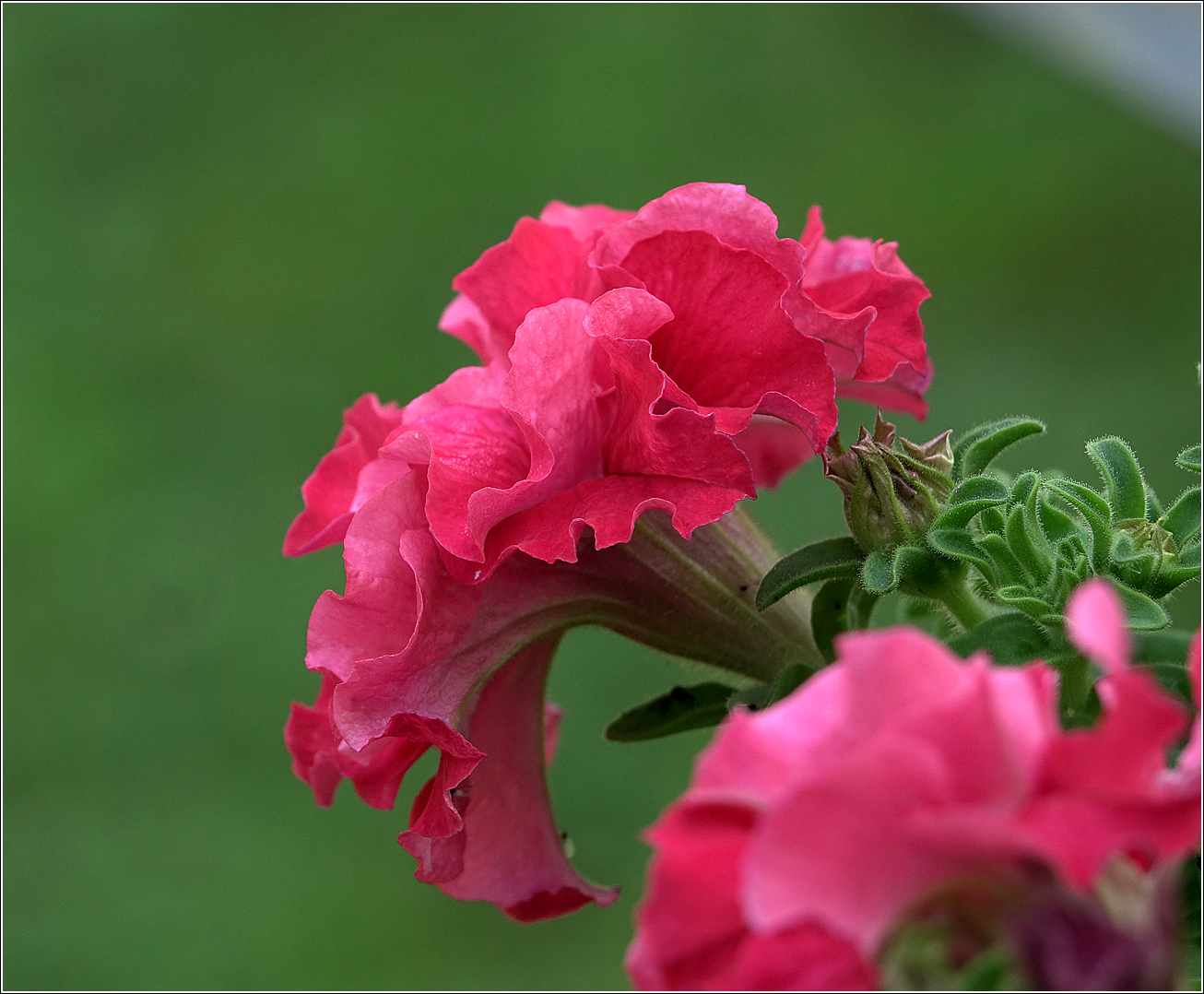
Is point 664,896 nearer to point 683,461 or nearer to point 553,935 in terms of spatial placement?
point 683,461

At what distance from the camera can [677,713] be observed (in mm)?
869

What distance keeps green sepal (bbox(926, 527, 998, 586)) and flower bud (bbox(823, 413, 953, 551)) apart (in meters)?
0.01

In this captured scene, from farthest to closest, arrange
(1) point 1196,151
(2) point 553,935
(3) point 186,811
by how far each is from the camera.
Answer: (1) point 1196,151, (3) point 186,811, (2) point 553,935

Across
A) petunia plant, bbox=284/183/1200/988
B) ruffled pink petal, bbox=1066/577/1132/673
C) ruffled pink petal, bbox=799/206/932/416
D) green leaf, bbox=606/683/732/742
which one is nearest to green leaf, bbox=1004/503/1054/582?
petunia plant, bbox=284/183/1200/988

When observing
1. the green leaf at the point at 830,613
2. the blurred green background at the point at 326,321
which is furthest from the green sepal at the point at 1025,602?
the blurred green background at the point at 326,321

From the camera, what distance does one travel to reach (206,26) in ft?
12.4

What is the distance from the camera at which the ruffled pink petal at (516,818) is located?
2.65 feet

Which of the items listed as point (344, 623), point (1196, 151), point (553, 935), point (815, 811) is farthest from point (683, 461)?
point (1196, 151)

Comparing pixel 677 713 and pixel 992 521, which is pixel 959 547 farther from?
pixel 677 713

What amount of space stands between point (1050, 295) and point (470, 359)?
4.18 ft

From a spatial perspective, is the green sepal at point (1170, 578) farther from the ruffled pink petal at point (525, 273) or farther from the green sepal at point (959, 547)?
the ruffled pink petal at point (525, 273)

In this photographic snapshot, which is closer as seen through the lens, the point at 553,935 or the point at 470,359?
the point at 553,935

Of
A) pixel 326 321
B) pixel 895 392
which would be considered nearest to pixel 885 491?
pixel 895 392

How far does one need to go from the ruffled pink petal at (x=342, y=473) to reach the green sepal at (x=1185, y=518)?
447 mm
